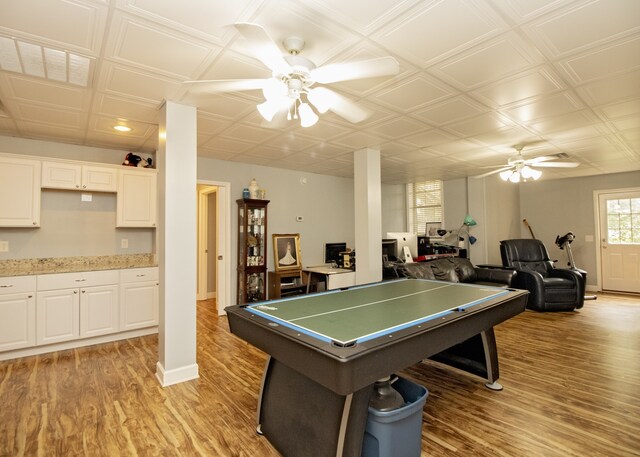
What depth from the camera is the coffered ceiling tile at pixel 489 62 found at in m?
2.08

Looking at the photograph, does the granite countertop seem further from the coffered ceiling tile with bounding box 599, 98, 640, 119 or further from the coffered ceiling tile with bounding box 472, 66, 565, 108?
the coffered ceiling tile with bounding box 599, 98, 640, 119

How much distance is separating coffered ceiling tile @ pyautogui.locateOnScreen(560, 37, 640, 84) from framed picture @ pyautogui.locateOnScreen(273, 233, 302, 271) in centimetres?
428

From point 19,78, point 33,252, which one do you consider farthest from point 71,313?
point 19,78

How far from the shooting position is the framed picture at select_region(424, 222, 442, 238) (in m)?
7.27

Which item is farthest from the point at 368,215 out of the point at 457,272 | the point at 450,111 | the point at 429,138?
the point at 457,272

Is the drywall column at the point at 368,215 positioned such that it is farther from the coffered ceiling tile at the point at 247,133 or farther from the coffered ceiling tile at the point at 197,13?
the coffered ceiling tile at the point at 197,13

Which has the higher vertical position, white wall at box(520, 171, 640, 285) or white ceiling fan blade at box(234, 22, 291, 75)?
white ceiling fan blade at box(234, 22, 291, 75)

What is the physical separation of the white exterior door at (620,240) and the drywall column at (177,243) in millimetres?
7871

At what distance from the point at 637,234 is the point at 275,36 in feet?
25.7

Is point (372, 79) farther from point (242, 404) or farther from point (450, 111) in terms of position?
point (242, 404)

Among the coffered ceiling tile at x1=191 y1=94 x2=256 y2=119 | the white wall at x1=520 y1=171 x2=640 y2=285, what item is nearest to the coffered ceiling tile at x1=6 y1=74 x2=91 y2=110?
the coffered ceiling tile at x1=191 y1=94 x2=256 y2=119

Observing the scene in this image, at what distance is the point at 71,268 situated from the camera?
391cm

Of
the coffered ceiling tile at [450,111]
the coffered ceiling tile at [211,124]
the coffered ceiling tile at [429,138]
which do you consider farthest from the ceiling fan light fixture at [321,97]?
the coffered ceiling tile at [429,138]

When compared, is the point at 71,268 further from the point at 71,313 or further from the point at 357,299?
the point at 357,299
